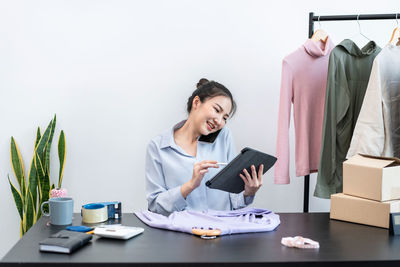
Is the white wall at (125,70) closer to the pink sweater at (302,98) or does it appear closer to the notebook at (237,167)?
the pink sweater at (302,98)

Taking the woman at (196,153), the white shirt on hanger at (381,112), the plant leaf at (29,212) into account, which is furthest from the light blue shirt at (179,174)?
the plant leaf at (29,212)

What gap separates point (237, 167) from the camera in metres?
1.96

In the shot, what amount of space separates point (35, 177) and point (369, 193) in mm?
2167

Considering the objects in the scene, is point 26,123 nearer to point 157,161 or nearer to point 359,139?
point 157,161

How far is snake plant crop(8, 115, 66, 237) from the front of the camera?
2963 millimetres

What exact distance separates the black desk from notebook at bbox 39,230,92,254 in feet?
0.07

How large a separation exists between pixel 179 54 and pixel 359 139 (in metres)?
1.39

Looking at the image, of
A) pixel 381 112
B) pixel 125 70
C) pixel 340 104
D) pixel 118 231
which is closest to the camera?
pixel 118 231

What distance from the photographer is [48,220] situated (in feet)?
6.15

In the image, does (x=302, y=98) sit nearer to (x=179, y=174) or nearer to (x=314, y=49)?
(x=314, y=49)

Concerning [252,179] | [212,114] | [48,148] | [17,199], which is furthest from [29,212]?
[252,179]

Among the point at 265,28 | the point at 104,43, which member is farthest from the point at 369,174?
the point at 104,43

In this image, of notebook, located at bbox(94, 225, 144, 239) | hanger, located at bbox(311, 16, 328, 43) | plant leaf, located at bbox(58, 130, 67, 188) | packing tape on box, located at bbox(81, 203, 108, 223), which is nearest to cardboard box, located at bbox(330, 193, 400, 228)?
notebook, located at bbox(94, 225, 144, 239)

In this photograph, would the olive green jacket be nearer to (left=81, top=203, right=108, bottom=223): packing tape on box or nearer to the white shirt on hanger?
the white shirt on hanger
